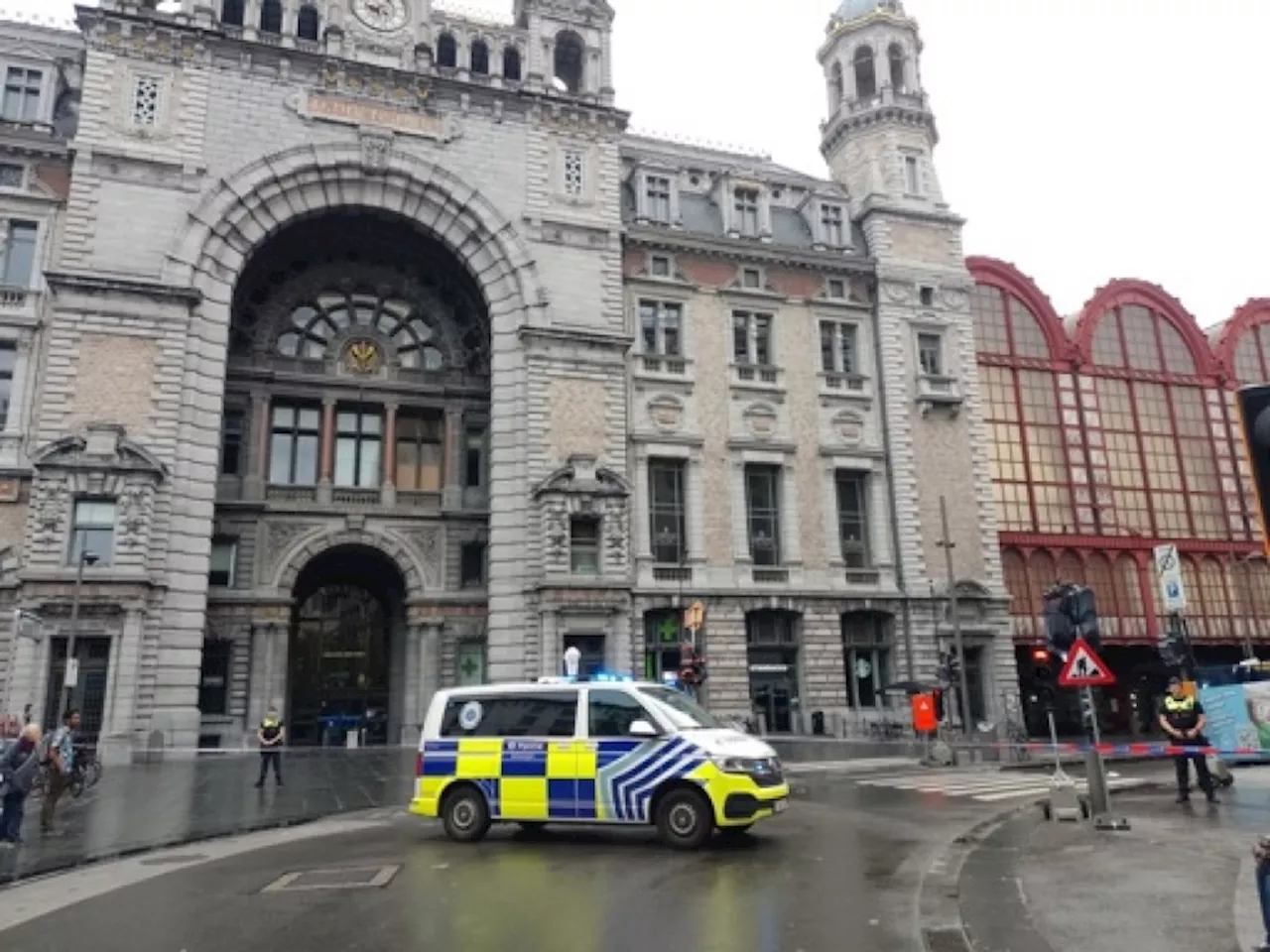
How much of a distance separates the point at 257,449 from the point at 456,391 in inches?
303

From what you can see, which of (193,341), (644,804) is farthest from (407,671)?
(644,804)

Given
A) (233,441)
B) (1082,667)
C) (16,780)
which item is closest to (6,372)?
(233,441)

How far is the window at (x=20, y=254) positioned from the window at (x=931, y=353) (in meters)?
33.8

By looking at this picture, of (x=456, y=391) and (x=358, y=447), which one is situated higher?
(x=456, y=391)

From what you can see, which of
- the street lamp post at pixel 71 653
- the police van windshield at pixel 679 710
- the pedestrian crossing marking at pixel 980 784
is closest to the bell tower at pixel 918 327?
the pedestrian crossing marking at pixel 980 784

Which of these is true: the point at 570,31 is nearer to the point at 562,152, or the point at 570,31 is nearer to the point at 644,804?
the point at 562,152

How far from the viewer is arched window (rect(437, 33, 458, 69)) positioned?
122ft

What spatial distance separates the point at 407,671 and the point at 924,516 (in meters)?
21.5

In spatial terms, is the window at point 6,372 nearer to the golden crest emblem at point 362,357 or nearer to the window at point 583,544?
the golden crest emblem at point 362,357

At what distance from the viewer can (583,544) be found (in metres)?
33.0

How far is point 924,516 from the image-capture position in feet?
126

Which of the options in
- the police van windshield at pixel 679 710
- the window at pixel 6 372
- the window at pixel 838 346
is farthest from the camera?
the window at pixel 838 346

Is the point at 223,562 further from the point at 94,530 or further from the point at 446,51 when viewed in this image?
the point at 446,51

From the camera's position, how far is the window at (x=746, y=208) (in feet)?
134
